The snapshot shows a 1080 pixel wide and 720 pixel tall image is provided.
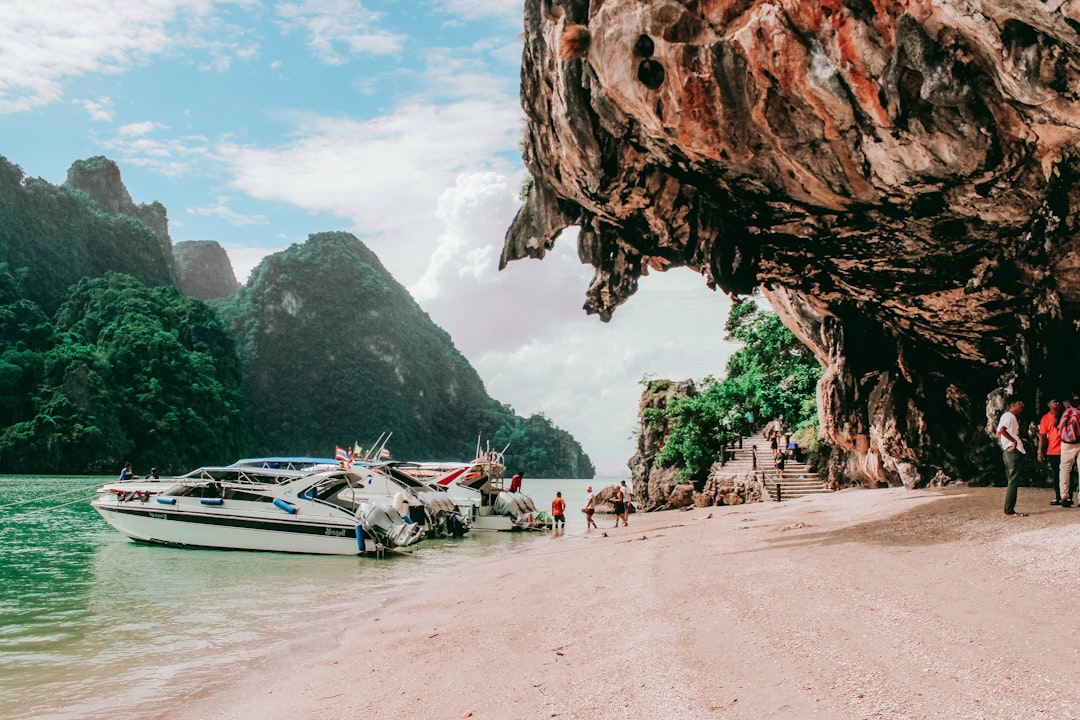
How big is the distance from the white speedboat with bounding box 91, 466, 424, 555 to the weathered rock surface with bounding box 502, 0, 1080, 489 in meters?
8.53

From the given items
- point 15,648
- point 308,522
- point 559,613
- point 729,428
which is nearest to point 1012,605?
point 559,613

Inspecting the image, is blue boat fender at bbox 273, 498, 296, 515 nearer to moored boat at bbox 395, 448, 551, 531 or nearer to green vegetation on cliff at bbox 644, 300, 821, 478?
moored boat at bbox 395, 448, 551, 531

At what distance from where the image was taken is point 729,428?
3528 cm

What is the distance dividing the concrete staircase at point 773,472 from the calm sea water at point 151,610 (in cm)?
1080

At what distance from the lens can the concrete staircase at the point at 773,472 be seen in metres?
26.5

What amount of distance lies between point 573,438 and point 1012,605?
535ft

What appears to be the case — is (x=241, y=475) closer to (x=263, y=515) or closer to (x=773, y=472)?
(x=263, y=515)

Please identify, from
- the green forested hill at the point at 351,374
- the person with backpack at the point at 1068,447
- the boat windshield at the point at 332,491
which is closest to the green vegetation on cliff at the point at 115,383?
the green forested hill at the point at 351,374

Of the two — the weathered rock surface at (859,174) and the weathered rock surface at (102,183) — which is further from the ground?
the weathered rock surface at (102,183)

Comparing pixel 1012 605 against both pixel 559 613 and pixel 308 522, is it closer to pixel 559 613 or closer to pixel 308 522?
pixel 559 613

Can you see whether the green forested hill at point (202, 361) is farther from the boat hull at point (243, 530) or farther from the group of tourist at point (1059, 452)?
the group of tourist at point (1059, 452)

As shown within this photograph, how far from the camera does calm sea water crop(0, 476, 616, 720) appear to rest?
6.73 meters

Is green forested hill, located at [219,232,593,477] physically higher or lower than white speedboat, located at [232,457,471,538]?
higher

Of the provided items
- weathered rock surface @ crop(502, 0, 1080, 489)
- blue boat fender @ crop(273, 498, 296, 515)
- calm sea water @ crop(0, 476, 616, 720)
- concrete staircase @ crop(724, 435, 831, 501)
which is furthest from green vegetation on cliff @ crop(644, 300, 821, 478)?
blue boat fender @ crop(273, 498, 296, 515)
